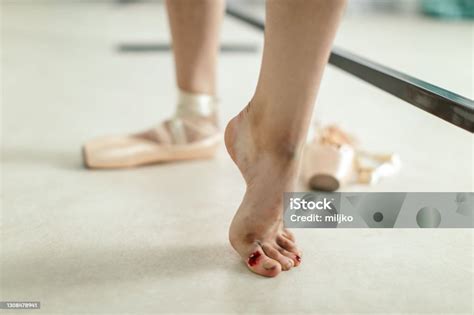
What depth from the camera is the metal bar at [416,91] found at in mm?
883

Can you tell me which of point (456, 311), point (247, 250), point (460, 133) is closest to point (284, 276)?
point (247, 250)

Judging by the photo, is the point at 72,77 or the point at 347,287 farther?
the point at 72,77

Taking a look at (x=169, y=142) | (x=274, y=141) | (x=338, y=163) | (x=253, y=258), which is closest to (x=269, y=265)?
(x=253, y=258)

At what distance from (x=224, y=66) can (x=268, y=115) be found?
1.58 metres

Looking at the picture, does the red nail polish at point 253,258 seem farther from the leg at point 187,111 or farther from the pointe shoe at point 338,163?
the leg at point 187,111

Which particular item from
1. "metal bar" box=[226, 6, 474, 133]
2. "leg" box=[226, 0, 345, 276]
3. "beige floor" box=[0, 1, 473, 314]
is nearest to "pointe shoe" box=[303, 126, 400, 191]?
"beige floor" box=[0, 1, 473, 314]

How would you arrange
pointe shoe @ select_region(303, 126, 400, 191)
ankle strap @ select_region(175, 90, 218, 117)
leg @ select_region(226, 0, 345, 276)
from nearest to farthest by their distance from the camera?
leg @ select_region(226, 0, 345, 276), pointe shoe @ select_region(303, 126, 400, 191), ankle strap @ select_region(175, 90, 218, 117)

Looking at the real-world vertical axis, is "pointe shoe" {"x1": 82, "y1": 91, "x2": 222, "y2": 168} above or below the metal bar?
below

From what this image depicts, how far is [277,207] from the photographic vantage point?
815 millimetres

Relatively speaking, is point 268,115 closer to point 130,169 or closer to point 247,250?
point 247,250

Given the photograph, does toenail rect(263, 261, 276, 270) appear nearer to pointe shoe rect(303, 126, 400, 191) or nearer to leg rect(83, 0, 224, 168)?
pointe shoe rect(303, 126, 400, 191)

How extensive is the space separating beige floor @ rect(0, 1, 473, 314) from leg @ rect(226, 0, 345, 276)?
46mm

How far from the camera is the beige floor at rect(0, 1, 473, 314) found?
74 centimetres

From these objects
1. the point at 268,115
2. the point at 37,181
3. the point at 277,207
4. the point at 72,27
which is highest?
the point at 268,115
